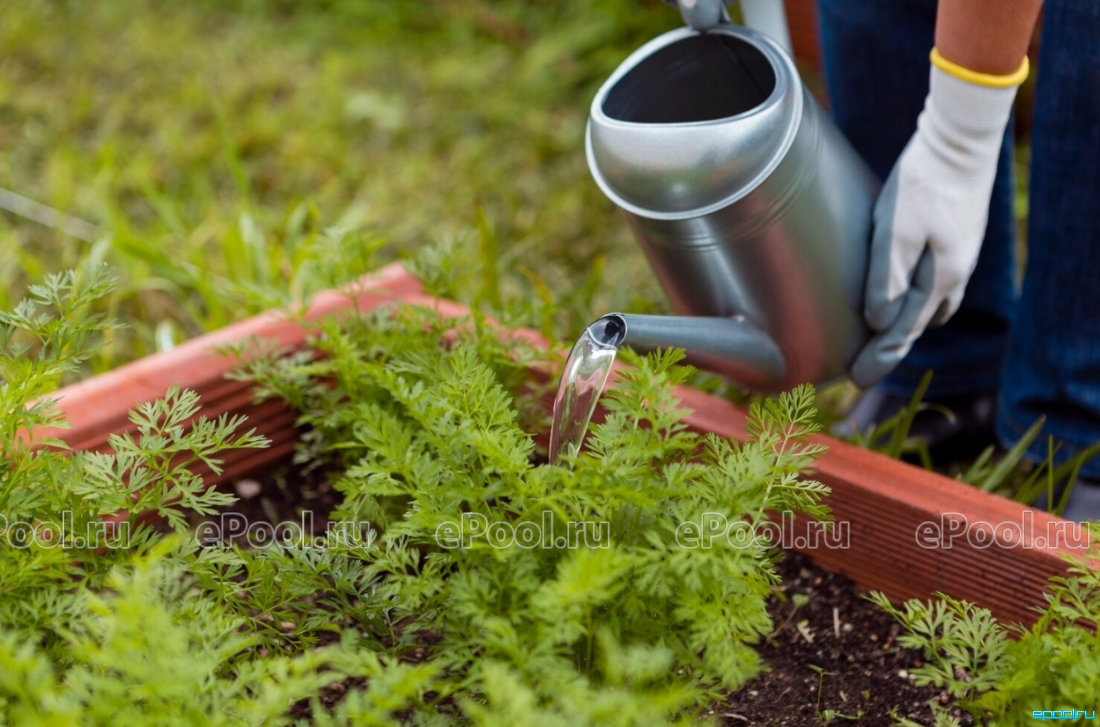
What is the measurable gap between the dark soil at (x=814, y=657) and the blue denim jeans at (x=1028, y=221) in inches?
16.3

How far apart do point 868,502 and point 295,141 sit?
189 centimetres

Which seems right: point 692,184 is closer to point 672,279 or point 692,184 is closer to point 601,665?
point 672,279

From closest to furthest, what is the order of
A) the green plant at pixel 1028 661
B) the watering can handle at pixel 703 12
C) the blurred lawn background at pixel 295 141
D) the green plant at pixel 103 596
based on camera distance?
the green plant at pixel 103 596, the green plant at pixel 1028 661, the watering can handle at pixel 703 12, the blurred lawn background at pixel 295 141

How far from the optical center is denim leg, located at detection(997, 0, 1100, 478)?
1246mm

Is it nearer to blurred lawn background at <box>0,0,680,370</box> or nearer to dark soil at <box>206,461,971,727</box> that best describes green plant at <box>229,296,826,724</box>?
dark soil at <box>206,461,971,727</box>

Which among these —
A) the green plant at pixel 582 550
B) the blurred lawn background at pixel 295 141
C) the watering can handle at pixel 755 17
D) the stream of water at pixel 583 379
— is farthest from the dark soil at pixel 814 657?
the watering can handle at pixel 755 17

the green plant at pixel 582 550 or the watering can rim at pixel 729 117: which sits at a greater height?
the watering can rim at pixel 729 117

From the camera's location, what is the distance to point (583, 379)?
100 centimetres

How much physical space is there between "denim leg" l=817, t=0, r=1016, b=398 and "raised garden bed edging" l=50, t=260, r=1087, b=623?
19.5 inches

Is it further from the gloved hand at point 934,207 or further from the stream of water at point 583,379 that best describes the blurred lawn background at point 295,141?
the stream of water at point 583,379

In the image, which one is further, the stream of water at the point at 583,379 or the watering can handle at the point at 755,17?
the watering can handle at the point at 755,17

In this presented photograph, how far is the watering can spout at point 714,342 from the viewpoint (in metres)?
1.02

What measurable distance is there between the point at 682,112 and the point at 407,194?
4.29ft

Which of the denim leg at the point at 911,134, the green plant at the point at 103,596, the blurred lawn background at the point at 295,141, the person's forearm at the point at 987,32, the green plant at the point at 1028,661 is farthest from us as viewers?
the blurred lawn background at the point at 295,141
